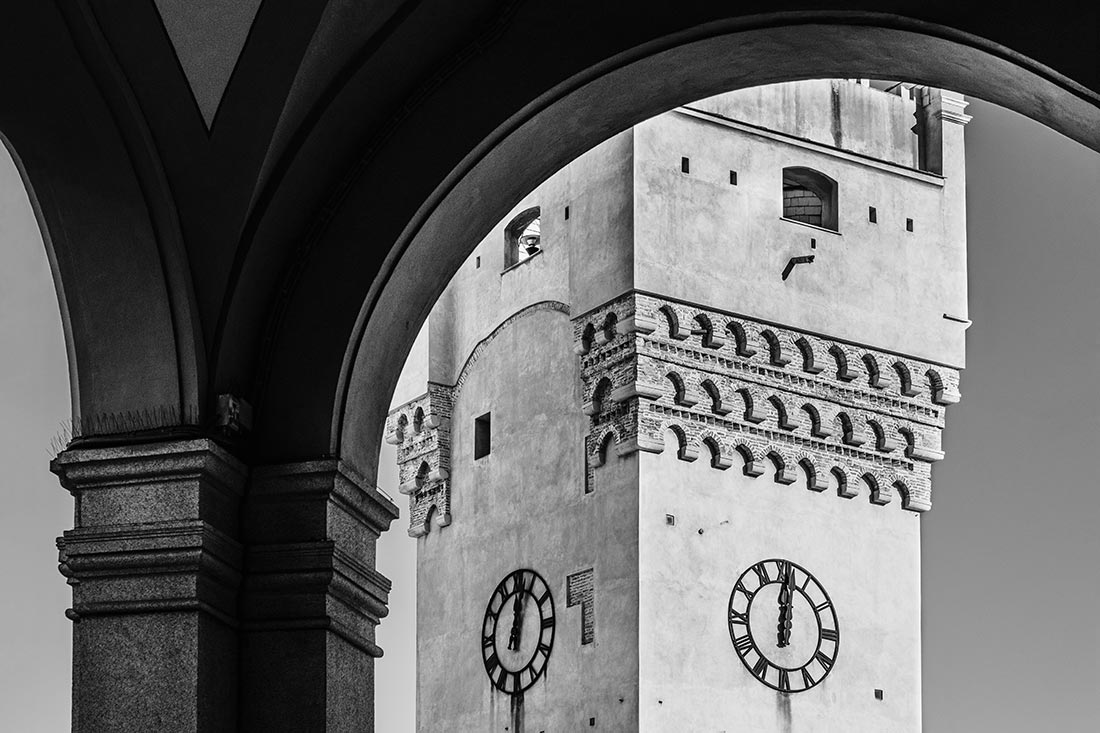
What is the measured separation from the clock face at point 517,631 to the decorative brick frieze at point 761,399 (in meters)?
1.22

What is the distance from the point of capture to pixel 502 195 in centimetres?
510

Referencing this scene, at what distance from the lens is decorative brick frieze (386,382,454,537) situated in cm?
2397

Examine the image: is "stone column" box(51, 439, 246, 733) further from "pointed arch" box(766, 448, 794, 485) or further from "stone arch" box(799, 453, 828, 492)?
"stone arch" box(799, 453, 828, 492)

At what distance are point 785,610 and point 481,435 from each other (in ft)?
11.9

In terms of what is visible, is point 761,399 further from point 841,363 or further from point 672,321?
point 672,321

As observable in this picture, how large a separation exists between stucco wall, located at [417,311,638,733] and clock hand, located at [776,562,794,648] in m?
1.60

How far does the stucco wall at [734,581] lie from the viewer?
21141 millimetres

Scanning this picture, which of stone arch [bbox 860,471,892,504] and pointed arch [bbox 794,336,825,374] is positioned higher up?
pointed arch [bbox 794,336,825,374]

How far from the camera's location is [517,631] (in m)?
22.5

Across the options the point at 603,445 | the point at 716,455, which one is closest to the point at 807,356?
the point at 716,455

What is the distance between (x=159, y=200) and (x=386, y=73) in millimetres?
514

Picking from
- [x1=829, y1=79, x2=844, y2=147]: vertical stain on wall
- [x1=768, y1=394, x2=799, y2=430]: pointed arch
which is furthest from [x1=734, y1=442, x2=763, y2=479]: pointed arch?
[x1=829, y1=79, x2=844, y2=147]: vertical stain on wall

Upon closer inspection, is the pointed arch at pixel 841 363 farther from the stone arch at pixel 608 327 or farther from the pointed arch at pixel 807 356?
the stone arch at pixel 608 327

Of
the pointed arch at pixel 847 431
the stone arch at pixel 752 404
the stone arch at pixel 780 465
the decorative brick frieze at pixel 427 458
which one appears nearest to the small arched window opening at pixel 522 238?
the decorative brick frieze at pixel 427 458
